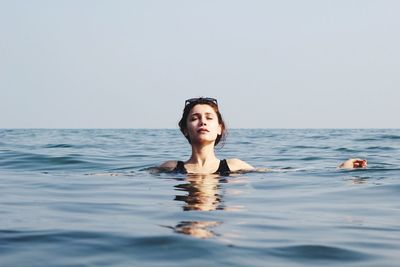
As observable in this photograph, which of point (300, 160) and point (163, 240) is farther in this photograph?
point (300, 160)

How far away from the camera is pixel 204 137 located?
864 centimetres

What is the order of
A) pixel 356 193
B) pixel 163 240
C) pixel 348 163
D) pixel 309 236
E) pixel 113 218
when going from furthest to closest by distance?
pixel 348 163 < pixel 356 193 < pixel 113 218 < pixel 309 236 < pixel 163 240

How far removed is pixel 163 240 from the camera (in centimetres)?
408

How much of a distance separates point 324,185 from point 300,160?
20.6 feet

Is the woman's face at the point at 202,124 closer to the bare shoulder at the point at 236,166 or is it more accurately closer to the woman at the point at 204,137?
the woman at the point at 204,137

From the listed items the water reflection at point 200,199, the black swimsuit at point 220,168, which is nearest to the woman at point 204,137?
the black swimsuit at point 220,168

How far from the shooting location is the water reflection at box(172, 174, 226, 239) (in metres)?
4.43

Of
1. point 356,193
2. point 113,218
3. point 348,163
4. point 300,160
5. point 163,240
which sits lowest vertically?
point 163,240

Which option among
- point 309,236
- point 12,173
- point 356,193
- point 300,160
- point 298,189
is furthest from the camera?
point 300,160

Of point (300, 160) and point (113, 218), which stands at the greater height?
point (300, 160)

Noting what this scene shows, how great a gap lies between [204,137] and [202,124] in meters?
0.18

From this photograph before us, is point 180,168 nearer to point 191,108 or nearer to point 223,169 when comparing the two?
point 223,169

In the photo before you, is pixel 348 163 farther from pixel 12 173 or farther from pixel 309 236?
pixel 12 173

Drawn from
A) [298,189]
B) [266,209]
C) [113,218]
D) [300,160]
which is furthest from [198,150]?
[300,160]
